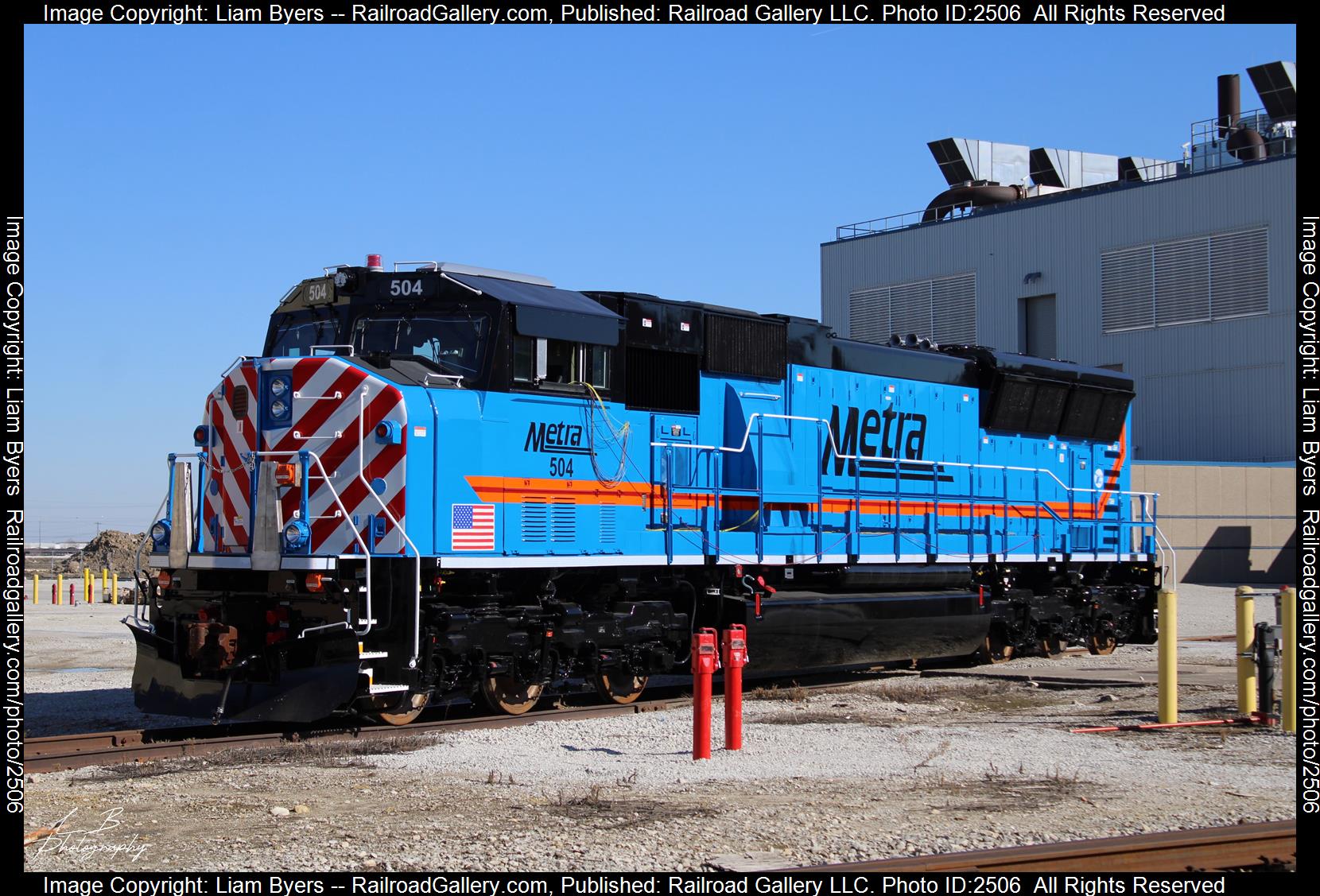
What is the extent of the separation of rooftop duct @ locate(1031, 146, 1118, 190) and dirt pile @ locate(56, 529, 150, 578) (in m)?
36.3

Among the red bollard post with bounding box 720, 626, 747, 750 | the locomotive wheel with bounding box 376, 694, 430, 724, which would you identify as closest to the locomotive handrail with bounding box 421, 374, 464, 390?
the locomotive wheel with bounding box 376, 694, 430, 724

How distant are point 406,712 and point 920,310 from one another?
1532 inches

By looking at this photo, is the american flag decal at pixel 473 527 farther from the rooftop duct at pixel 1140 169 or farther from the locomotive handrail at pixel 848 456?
the rooftop duct at pixel 1140 169

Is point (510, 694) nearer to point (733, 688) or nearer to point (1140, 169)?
point (733, 688)

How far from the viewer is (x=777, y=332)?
14555 mm

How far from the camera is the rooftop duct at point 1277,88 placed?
4409cm

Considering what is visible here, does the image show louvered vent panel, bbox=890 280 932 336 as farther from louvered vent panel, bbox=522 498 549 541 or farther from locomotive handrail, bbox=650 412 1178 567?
louvered vent panel, bbox=522 498 549 541

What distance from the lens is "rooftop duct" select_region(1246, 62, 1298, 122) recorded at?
44.1 m

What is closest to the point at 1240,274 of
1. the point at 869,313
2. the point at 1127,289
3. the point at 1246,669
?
the point at 1127,289

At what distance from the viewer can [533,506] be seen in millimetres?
11766

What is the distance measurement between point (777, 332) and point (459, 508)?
479 centimetres

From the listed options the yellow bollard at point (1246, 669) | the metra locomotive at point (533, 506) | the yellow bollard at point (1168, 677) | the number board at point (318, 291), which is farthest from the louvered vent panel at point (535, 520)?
the yellow bollard at point (1246, 669)

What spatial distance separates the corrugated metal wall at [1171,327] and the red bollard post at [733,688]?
3190cm
